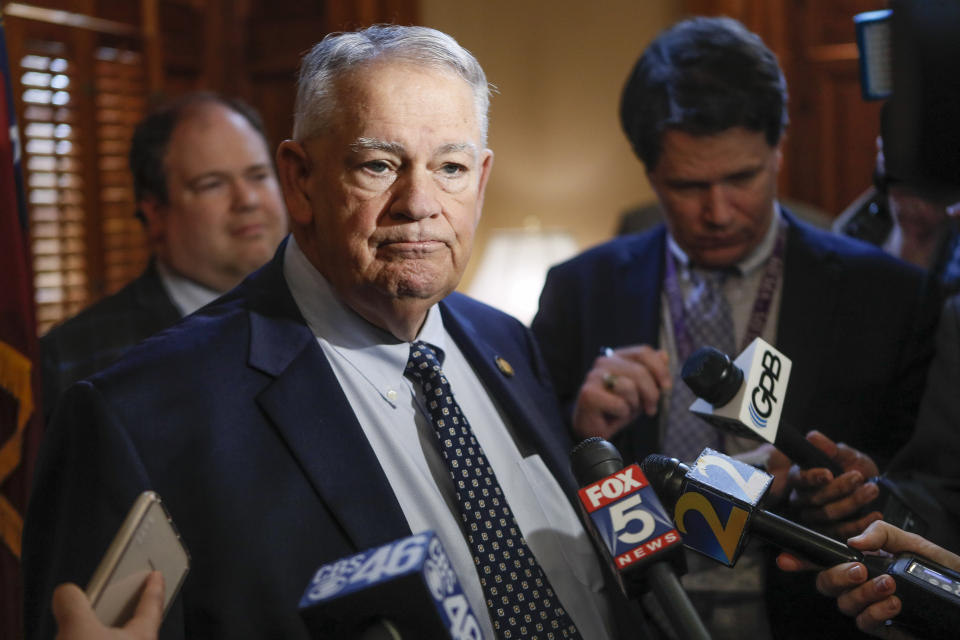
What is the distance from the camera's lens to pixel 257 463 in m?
1.21

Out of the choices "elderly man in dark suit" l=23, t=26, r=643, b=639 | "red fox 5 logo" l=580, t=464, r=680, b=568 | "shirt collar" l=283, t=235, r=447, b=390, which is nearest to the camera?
"red fox 5 logo" l=580, t=464, r=680, b=568

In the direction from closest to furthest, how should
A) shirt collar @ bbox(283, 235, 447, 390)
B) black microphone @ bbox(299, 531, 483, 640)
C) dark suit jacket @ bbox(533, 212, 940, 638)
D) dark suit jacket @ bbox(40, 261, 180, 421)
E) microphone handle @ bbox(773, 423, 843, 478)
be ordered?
black microphone @ bbox(299, 531, 483, 640) → microphone handle @ bbox(773, 423, 843, 478) → shirt collar @ bbox(283, 235, 447, 390) → dark suit jacket @ bbox(533, 212, 940, 638) → dark suit jacket @ bbox(40, 261, 180, 421)

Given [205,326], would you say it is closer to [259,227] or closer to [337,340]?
[337,340]

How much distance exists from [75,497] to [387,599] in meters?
0.55

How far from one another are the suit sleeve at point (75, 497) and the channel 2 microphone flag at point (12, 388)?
1.71ft

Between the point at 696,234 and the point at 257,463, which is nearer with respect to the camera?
the point at 257,463

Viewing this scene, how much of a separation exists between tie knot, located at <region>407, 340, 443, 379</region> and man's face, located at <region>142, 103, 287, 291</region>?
1.21m

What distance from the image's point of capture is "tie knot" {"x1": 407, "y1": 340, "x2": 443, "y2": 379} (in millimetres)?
1390

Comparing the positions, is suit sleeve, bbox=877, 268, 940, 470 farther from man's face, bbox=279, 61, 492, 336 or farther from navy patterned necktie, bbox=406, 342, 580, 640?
man's face, bbox=279, 61, 492, 336

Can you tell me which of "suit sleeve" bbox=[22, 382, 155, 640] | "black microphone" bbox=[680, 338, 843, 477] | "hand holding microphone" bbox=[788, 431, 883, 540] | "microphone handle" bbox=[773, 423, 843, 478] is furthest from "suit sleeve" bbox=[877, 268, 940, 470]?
Result: "suit sleeve" bbox=[22, 382, 155, 640]

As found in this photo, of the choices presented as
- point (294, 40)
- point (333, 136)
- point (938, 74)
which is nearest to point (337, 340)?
point (333, 136)

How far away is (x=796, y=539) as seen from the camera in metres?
1.03

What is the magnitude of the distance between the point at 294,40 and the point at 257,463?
3781 mm

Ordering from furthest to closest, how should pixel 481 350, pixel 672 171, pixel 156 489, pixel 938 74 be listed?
pixel 672 171 → pixel 481 350 → pixel 938 74 → pixel 156 489
